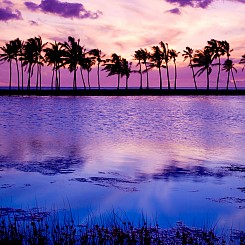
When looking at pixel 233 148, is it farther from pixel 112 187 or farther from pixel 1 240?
pixel 1 240

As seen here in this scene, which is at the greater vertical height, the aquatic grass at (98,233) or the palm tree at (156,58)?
the palm tree at (156,58)

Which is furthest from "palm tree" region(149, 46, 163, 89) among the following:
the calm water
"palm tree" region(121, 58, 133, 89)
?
the calm water

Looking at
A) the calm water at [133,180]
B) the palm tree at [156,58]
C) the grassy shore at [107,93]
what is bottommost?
the calm water at [133,180]

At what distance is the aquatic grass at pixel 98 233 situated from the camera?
20.9 feet

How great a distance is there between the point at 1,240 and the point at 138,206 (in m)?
4.39

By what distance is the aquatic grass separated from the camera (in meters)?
6.36

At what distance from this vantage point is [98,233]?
659 centimetres

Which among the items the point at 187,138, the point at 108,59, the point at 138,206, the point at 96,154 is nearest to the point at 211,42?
the point at 108,59

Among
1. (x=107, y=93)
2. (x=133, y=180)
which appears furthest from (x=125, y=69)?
(x=133, y=180)

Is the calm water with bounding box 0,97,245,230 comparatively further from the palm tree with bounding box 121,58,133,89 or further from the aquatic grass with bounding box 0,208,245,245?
the palm tree with bounding box 121,58,133,89

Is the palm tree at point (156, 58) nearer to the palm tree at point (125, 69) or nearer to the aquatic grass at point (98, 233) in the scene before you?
the palm tree at point (125, 69)

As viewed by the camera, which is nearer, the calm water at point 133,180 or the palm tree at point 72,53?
the calm water at point 133,180

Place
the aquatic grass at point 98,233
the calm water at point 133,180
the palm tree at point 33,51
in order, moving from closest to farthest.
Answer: the aquatic grass at point 98,233 → the calm water at point 133,180 → the palm tree at point 33,51

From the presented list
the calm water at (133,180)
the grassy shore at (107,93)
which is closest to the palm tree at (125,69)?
the grassy shore at (107,93)
